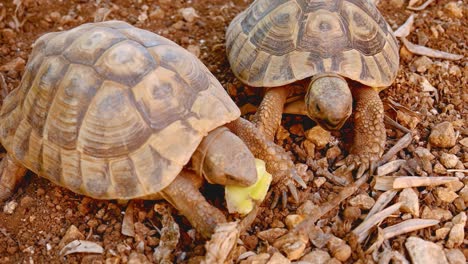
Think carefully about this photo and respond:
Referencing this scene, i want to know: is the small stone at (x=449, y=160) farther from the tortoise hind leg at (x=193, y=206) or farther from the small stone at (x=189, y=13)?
the small stone at (x=189, y=13)

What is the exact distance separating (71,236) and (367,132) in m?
1.92

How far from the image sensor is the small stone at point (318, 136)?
11.3 feet

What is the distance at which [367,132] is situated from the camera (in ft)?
11.2

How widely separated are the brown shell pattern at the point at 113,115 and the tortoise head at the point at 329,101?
607mm

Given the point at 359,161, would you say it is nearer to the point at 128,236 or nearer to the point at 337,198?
the point at 337,198

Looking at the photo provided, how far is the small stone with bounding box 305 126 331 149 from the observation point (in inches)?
136

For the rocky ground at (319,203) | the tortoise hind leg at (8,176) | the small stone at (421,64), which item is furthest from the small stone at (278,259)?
the small stone at (421,64)

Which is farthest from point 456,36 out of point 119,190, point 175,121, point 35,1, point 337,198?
point 35,1

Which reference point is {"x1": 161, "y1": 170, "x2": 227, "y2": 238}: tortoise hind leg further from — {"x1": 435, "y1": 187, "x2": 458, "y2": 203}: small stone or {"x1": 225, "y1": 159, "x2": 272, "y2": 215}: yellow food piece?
{"x1": 435, "y1": 187, "x2": 458, "y2": 203}: small stone

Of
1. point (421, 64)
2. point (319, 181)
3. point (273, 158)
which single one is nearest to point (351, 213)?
point (319, 181)

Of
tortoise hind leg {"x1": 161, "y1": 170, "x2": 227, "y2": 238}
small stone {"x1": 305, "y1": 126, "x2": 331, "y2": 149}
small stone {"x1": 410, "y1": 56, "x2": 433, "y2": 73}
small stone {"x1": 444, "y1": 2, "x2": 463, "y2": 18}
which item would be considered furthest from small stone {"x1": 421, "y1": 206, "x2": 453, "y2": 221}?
small stone {"x1": 444, "y1": 2, "x2": 463, "y2": 18}

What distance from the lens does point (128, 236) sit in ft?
9.64

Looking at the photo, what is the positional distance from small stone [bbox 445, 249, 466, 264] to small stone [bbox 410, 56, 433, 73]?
1593 mm

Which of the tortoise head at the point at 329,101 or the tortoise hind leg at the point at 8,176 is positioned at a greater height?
the tortoise head at the point at 329,101
